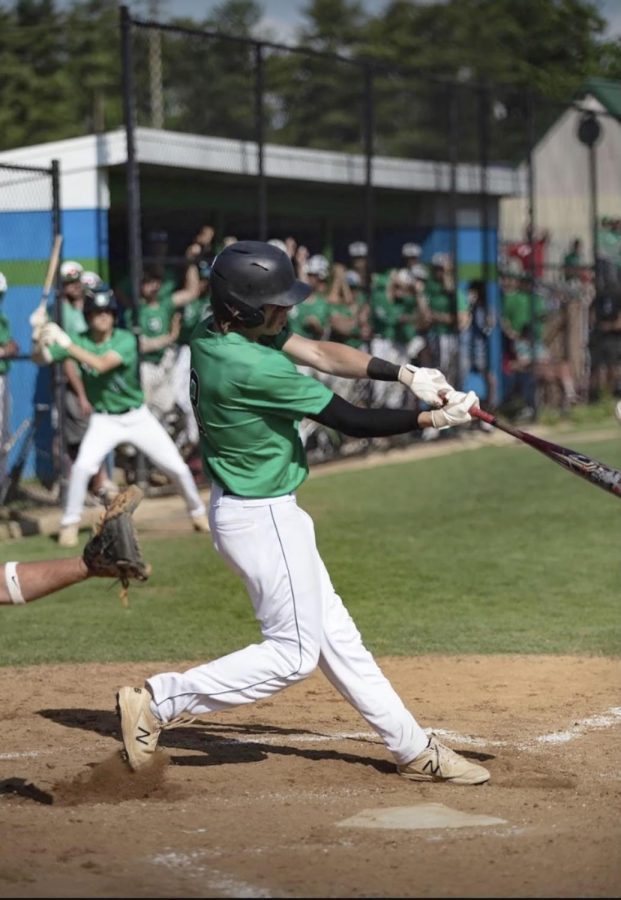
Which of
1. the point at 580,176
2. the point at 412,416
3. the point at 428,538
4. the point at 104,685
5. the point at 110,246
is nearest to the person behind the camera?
the point at 412,416

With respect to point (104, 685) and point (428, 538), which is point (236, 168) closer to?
point (428, 538)

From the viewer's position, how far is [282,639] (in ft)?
18.4

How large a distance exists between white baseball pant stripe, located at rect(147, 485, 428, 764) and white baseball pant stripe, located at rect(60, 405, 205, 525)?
595 centimetres

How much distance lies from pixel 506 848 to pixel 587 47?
572 inches

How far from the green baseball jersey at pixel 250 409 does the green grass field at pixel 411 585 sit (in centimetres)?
280

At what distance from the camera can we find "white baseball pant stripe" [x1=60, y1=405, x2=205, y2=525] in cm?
1159

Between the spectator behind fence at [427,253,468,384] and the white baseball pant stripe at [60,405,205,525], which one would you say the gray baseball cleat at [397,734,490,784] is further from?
the spectator behind fence at [427,253,468,384]

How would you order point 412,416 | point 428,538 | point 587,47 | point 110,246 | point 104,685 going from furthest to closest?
point 587,47 < point 110,246 < point 428,538 < point 104,685 < point 412,416

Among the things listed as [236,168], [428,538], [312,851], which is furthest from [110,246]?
[312,851]

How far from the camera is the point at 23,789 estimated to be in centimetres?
574

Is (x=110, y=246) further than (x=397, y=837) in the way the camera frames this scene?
Yes

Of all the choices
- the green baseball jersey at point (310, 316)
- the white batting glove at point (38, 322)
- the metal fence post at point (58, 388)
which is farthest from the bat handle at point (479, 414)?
the green baseball jersey at point (310, 316)

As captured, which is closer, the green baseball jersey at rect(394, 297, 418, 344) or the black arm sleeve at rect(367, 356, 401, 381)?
the black arm sleeve at rect(367, 356, 401, 381)

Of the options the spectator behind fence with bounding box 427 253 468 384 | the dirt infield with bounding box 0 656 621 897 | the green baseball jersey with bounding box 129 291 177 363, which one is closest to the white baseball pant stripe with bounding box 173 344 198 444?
the green baseball jersey with bounding box 129 291 177 363
